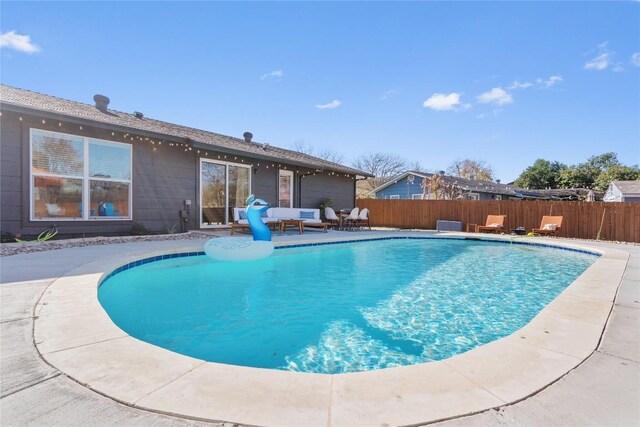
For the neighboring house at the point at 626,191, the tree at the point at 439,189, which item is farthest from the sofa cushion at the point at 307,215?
the neighboring house at the point at 626,191

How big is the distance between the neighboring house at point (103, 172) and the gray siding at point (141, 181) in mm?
15

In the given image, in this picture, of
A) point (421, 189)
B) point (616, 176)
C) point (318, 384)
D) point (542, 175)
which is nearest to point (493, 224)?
point (421, 189)

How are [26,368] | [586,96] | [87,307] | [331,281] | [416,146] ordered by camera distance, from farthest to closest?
[416,146]
[586,96]
[331,281]
[87,307]
[26,368]

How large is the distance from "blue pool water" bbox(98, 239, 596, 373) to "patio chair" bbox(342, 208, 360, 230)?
545 centimetres

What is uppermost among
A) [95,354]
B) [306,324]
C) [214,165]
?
[214,165]

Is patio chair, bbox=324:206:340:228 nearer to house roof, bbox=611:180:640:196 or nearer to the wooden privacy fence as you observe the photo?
the wooden privacy fence

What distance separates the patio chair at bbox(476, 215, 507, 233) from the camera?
12.7m

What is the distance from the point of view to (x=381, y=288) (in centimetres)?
496

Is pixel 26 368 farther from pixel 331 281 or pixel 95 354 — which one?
pixel 331 281

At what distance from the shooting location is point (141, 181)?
28.0ft

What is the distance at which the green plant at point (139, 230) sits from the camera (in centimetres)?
829

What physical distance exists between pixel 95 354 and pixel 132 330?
117 centimetres

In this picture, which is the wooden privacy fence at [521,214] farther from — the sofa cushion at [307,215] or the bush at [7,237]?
the bush at [7,237]

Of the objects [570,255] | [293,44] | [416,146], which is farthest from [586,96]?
[416,146]
